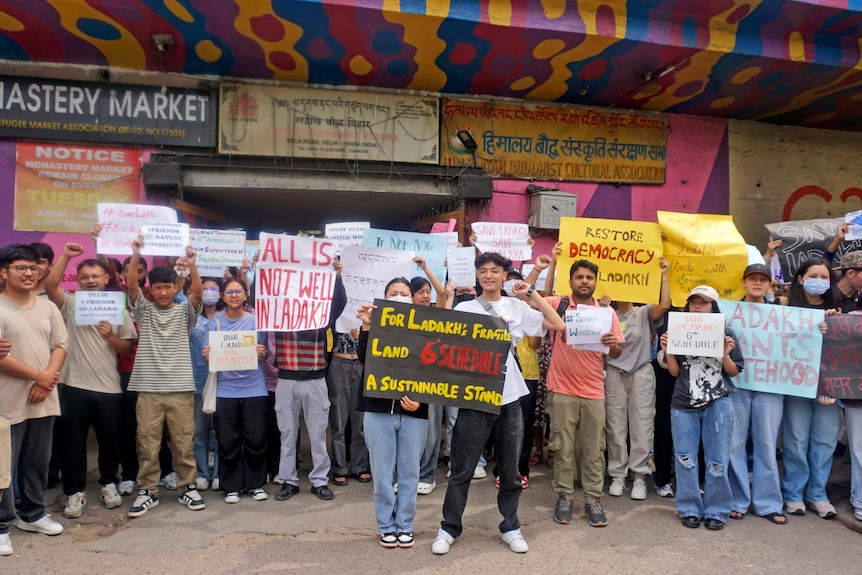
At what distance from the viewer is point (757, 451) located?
205 inches

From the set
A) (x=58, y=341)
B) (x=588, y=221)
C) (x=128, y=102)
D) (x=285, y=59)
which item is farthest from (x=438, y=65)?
(x=58, y=341)

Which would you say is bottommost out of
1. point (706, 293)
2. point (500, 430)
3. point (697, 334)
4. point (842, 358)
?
point (500, 430)

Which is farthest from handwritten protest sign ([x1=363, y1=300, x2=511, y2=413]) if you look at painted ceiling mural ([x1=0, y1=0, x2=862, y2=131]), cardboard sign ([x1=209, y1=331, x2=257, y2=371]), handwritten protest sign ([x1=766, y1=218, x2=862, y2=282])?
handwritten protest sign ([x1=766, y1=218, x2=862, y2=282])

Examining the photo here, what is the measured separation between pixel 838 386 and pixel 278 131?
6.80m

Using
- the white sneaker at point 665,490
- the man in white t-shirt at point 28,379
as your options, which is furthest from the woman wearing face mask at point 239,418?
the white sneaker at point 665,490

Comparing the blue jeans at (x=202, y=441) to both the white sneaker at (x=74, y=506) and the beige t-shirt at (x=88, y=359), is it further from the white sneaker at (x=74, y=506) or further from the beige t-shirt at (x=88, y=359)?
the white sneaker at (x=74, y=506)

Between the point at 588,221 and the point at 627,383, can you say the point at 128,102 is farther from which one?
the point at 627,383

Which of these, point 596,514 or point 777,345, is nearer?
point 596,514

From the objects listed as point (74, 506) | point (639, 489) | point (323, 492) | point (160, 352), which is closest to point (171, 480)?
point (74, 506)

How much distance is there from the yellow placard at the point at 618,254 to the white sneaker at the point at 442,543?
8.03 ft

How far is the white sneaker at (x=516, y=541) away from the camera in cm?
436

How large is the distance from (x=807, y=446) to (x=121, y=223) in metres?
6.07

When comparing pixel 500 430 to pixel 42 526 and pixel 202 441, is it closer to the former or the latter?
pixel 202 441

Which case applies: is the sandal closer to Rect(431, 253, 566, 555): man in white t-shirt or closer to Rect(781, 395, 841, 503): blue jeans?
Rect(781, 395, 841, 503): blue jeans
